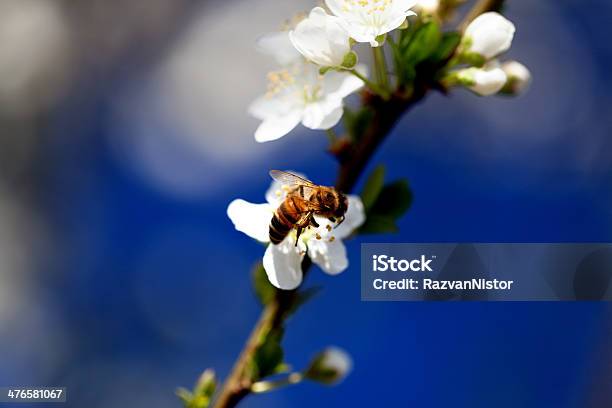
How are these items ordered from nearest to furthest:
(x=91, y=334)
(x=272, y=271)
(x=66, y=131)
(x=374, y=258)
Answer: (x=272, y=271) < (x=374, y=258) < (x=91, y=334) < (x=66, y=131)

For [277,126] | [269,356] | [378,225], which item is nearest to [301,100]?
[277,126]

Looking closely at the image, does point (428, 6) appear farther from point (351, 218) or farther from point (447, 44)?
point (351, 218)

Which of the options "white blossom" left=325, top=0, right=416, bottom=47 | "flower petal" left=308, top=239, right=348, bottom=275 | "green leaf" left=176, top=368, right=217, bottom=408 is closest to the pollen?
"white blossom" left=325, top=0, right=416, bottom=47

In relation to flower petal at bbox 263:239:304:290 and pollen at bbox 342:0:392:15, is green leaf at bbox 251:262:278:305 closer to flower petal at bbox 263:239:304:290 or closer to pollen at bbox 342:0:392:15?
flower petal at bbox 263:239:304:290

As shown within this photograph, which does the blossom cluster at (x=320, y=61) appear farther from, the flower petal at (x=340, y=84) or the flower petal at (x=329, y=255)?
the flower petal at (x=329, y=255)

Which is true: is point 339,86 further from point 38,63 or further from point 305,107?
point 38,63

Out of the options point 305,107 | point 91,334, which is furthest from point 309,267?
point 91,334
